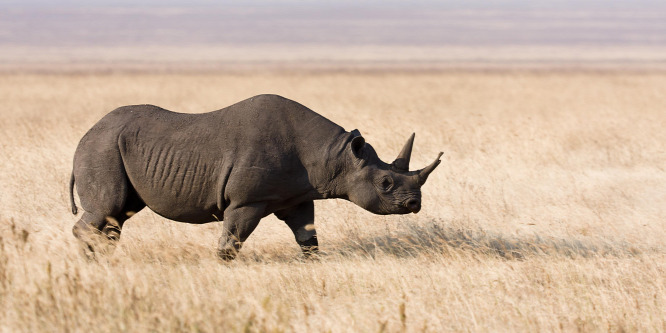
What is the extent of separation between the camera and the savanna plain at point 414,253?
7367 mm

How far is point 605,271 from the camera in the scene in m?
9.34

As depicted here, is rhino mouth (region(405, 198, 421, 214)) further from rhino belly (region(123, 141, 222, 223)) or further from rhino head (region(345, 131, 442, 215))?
rhino belly (region(123, 141, 222, 223))

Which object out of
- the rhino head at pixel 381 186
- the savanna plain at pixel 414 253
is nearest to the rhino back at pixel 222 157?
A: the savanna plain at pixel 414 253

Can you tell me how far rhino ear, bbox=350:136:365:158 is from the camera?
9430 mm

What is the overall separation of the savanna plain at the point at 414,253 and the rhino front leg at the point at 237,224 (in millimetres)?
181

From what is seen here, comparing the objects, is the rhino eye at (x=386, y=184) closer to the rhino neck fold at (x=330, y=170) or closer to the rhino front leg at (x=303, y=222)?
the rhino neck fold at (x=330, y=170)

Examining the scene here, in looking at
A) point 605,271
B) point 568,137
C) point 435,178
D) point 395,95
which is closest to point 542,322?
point 605,271

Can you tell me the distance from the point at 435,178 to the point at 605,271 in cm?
525

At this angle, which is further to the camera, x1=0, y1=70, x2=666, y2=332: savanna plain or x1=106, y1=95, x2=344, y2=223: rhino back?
x1=106, y1=95, x2=344, y2=223: rhino back

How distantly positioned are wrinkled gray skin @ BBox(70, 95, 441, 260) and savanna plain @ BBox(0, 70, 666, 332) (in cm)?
28

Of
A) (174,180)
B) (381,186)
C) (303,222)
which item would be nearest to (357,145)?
(381,186)

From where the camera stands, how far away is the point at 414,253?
10.3 meters

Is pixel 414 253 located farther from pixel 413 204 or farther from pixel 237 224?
pixel 237 224

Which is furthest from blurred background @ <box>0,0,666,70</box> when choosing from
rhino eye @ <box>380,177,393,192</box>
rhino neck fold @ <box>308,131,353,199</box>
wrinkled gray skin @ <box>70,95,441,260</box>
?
rhino eye @ <box>380,177,393,192</box>
